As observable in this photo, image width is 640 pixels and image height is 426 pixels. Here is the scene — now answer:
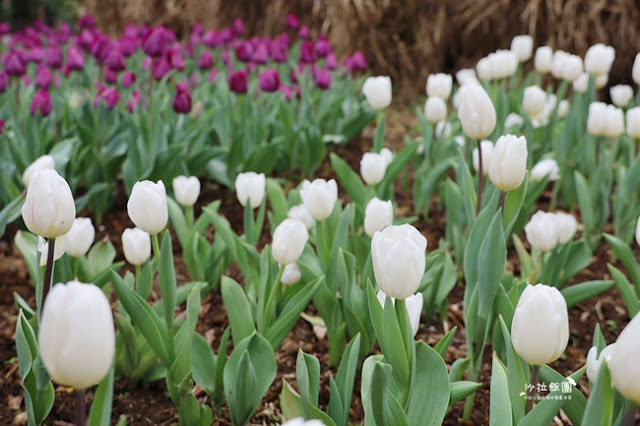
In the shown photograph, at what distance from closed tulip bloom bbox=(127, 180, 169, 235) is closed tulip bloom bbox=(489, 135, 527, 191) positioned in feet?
2.09

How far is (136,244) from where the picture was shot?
1.60 meters

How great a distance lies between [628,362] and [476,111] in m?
0.92

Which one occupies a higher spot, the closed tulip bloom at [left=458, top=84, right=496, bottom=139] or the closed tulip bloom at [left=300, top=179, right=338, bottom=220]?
the closed tulip bloom at [left=458, top=84, right=496, bottom=139]

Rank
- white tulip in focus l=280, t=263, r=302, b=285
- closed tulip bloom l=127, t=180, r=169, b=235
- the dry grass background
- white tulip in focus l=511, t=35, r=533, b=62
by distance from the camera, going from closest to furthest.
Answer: closed tulip bloom l=127, t=180, r=169, b=235
white tulip in focus l=280, t=263, r=302, b=285
white tulip in focus l=511, t=35, r=533, b=62
the dry grass background

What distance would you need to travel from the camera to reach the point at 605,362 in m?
0.82

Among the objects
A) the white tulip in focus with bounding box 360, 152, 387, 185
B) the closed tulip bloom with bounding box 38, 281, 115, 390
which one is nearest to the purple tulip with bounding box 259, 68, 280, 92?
the white tulip in focus with bounding box 360, 152, 387, 185

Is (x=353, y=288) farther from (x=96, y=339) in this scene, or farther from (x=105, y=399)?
(x=96, y=339)

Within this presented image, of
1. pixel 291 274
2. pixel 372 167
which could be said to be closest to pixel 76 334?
pixel 291 274

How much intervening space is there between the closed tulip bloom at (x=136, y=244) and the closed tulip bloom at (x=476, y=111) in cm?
77

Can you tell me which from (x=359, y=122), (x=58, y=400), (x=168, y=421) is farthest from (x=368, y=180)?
(x=359, y=122)

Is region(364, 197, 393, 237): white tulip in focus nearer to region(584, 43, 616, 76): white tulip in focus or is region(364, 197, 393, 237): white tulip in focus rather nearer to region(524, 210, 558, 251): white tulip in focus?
region(524, 210, 558, 251): white tulip in focus

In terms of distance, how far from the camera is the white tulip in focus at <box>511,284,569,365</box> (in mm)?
938

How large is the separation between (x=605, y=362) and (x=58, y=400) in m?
1.28

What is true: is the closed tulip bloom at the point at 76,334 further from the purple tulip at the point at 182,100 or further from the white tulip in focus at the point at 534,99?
the white tulip in focus at the point at 534,99
